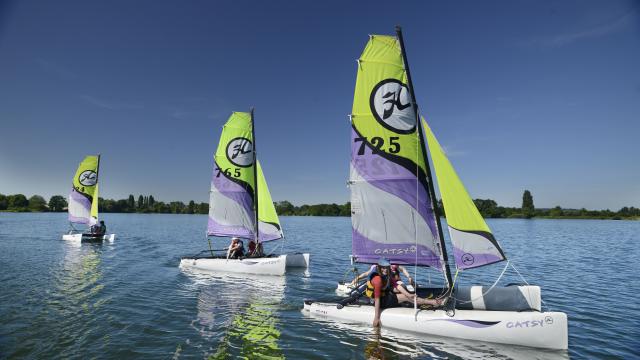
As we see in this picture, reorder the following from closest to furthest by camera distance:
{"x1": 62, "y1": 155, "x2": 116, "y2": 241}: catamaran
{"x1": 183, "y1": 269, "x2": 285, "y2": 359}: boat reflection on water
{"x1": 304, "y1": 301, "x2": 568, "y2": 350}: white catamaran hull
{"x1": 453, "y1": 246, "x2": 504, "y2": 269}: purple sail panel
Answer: {"x1": 304, "y1": 301, "x2": 568, "y2": 350}: white catamaran hull < {"x1": 183, "y1": 269, "x2": 285, "y2": 359}: boat reflection on water < {"x1": 453, "y1": 246, "x2": 504, "y2": 269}: purple sail panel < {"x1": 62, "y1": 155, "x2": 116, "y2": 241}: catamaran

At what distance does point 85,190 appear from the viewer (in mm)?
40719

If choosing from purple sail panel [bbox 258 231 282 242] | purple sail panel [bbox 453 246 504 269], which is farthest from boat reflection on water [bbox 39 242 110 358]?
purple sail panel [bbox 453 246 504 269]

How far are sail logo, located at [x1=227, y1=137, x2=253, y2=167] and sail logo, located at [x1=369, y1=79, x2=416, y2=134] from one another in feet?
43.5

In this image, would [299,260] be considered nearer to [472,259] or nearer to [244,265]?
[244,265]

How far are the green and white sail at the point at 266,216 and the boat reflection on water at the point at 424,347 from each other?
13035 mm

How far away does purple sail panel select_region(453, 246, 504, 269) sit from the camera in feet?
38.2

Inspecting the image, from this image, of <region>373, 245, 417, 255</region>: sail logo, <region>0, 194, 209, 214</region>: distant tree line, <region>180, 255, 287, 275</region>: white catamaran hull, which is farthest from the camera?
<region>0, 194, 209, 214</region>: distant tree line

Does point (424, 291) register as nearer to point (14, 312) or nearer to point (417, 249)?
point (417, 249)

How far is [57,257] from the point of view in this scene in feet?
89.2

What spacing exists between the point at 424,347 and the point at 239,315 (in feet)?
23.6

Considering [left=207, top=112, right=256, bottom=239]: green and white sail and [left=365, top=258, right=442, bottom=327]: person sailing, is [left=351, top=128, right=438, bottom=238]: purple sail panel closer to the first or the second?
[left=365, top=258, right=442, bottom=327]: person sailing

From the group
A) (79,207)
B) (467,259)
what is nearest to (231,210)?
(467,259)

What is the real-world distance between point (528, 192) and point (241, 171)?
576ft

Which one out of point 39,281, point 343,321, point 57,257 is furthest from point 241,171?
point 57,257
